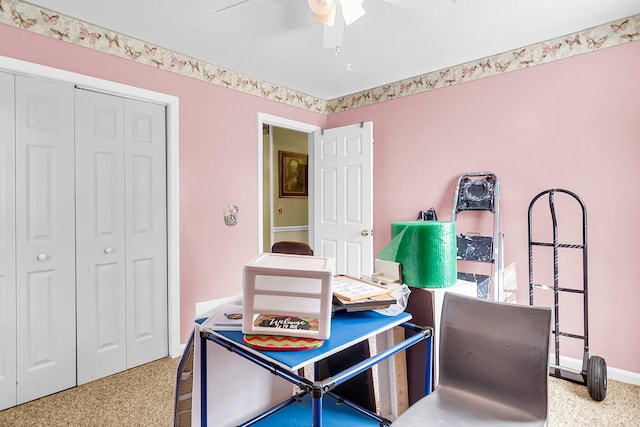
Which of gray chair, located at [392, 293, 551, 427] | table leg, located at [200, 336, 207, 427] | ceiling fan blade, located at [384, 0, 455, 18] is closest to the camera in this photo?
gray chair, located at [392, 293, 551, 427]

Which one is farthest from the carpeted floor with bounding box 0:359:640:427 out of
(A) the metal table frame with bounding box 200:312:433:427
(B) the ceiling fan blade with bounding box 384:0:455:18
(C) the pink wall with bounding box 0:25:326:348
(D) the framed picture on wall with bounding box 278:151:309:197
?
(D) the framed picture on wall with bounding box 278:151:309:197

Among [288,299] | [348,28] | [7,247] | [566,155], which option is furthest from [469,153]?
[7,247]

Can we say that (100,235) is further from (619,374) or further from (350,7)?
(619,374)

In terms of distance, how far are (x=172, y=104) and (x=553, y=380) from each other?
3474mm

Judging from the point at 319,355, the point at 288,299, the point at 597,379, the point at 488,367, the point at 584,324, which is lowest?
the point at 597,379

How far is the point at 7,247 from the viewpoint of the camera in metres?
2.18

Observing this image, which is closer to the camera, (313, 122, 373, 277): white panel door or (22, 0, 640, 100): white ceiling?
(22, 0, 640, 100): white ceiling

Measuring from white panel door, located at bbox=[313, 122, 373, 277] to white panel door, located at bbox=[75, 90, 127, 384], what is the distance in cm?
199

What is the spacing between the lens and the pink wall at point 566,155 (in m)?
2.43

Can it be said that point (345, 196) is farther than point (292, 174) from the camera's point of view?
No

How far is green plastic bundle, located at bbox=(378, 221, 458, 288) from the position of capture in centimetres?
157

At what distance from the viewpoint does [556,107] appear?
2682mm

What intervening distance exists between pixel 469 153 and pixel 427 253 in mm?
1875

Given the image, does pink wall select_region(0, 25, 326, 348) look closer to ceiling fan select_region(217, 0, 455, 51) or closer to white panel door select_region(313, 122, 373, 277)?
white panel door select_region(313, 122, 373, 277)
